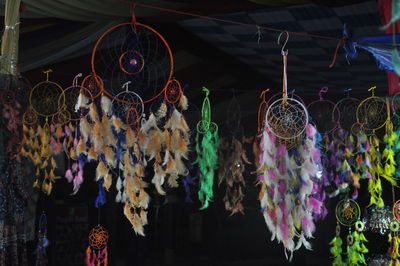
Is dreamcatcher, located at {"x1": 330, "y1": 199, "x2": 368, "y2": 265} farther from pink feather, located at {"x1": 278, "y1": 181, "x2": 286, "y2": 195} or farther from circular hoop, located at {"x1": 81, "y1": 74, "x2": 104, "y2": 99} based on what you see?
circular hoop, located at {"x1": 81, "y1": 74, "x2": 104, "y2": 99}

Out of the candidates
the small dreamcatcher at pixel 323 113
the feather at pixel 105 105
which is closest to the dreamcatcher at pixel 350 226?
the small dreamcatcher at pixel 323 113

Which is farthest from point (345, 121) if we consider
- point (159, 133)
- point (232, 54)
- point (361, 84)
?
point (159, 133)

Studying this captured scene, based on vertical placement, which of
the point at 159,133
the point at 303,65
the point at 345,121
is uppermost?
the point at 303,65

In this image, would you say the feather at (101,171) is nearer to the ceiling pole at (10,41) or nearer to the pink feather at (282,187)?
the ceiling pole at (10,41)

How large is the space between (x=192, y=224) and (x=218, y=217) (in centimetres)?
36

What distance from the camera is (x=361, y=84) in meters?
6.17

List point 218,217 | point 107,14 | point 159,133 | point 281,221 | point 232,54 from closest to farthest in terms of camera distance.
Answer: point 281,221 → point 159,133 → point 107,14 → point 232,54 → point 218,217

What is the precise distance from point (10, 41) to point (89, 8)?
136 centimetres

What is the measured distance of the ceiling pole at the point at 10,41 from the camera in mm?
3150

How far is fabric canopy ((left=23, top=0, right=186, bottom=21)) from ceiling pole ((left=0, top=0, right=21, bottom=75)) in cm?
103

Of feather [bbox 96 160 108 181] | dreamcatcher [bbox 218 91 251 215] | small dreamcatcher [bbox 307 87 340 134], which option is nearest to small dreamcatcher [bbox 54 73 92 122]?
feather [bbox 96 160 108 181]

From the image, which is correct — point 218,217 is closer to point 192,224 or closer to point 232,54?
point 192,224

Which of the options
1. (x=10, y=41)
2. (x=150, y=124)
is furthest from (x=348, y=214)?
(x=10, y=41)

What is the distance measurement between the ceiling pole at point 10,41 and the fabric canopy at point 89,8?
1.03m
